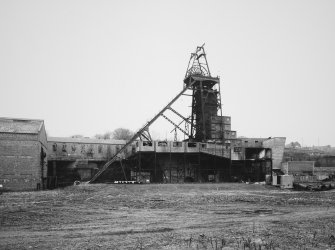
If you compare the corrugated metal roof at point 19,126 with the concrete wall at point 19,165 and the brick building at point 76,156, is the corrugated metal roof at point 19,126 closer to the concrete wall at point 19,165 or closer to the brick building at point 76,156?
the concrete wall at point 19,165

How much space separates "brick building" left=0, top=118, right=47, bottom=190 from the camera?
27.3 meters

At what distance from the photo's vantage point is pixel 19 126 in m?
29.3

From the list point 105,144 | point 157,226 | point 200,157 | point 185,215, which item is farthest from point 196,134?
point 157,226

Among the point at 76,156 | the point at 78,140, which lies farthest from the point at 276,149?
the point at 78,140

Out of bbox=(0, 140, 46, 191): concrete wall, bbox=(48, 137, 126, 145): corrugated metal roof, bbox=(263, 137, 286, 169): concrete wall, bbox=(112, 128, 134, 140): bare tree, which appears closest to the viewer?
bbox=(0, 140, 46, 191): concrete wall

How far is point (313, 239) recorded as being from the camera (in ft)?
25.5

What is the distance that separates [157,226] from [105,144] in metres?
42.1

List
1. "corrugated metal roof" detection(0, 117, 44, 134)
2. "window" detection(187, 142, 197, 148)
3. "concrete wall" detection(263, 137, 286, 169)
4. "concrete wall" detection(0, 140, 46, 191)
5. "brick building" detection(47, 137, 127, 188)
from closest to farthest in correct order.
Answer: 1. "concrete wall" detection(0, 140, 46, 191)
2. "corrugated metal roof" detection(0, 117, 44, 134)
3. "window" detection(187, 142, 197, 148)
4. "concrete wall" detection(263, 137, 286, 169)
5. "brick building" detection(47, 137, 127, 188)

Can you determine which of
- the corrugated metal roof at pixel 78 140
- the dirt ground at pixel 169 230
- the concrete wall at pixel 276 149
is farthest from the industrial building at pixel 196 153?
the dirt ground at pixel 169 230

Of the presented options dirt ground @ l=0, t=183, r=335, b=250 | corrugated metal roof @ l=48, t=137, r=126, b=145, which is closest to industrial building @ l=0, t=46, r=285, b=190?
corrugated metal roof @ l=48, t=137, r=126, b=145

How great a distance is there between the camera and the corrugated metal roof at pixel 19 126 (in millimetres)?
28328

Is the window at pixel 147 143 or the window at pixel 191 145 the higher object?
the window at pixel 147 143

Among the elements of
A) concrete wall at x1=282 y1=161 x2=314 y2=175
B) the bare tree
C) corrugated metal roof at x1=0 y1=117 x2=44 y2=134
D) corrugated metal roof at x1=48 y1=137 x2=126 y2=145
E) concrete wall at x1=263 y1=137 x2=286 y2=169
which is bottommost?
concrete wall at x1=282 y1=161 x2=314 y2=175

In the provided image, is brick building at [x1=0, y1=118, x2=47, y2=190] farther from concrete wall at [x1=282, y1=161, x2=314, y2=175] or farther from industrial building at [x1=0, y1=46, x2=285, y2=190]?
concrete wall at [x1=282, y1=161, x2=314, y2=175]
